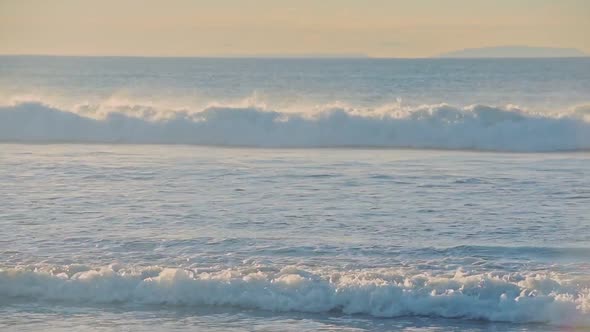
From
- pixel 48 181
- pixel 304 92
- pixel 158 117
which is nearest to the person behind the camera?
pixel 48 181

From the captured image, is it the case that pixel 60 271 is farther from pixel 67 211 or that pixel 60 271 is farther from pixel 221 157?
pixel 221 157

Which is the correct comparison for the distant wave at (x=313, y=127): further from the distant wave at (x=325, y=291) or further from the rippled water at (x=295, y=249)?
the distant wave at (x=325, y=291)

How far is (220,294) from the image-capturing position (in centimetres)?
1088

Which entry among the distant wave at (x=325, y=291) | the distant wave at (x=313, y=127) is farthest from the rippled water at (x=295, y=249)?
the distant wave at (x=313, y=127)

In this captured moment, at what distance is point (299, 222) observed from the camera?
1399 cm

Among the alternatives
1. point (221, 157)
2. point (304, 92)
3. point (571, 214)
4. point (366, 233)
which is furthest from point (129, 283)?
point (304, 92)

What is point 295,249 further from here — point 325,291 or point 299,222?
point 325,291

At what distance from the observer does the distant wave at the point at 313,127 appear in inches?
1043

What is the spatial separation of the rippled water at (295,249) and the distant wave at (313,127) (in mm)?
7111

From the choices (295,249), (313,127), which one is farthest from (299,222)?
(313,127)

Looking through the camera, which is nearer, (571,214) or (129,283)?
(129,283)

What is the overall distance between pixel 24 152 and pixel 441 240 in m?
13.6

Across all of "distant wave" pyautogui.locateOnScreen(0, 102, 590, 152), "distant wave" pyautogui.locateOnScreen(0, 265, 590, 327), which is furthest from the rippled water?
"distant wave" pyautogui.locateOnScreen(0, 102, 590, 152)

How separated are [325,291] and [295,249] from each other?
5.76 ft
